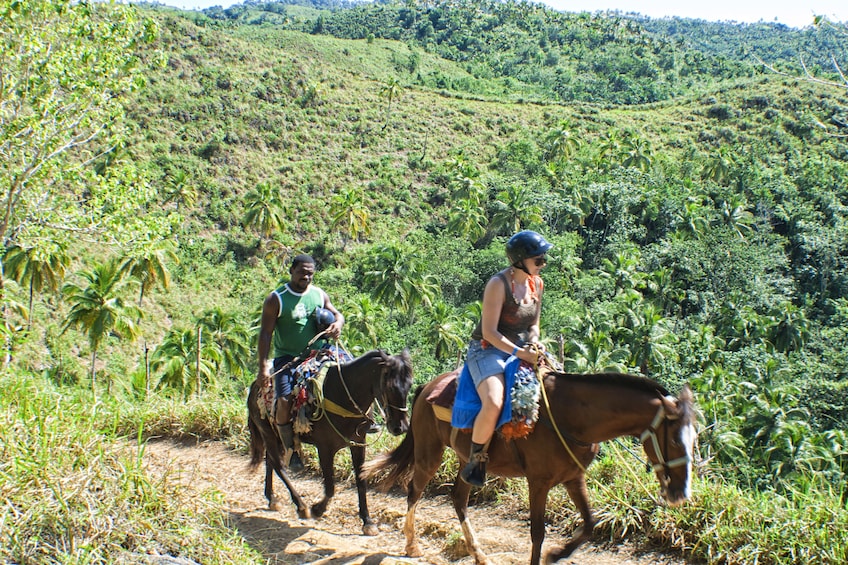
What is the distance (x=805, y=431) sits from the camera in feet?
76.5

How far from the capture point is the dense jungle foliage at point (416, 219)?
10828 mm

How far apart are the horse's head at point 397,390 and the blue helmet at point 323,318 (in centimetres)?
105

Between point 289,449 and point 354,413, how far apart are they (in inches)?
38.7

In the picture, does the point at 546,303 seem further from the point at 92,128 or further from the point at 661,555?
the point at 661,555

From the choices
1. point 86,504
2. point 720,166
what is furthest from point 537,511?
point 720,166

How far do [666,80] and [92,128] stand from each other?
10955 cm

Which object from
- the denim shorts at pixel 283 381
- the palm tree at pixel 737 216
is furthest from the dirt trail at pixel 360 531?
the palm tree at pixel 737 216

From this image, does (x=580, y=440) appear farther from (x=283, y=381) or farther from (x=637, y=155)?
(x=637, y=155)

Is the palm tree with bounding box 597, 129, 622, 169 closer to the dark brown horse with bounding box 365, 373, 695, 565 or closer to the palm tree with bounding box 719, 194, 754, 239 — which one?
the palm tree with bounding box 719, 194, 754, 239

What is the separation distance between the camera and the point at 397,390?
19.8 feet

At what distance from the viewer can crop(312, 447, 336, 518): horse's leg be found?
261 inches

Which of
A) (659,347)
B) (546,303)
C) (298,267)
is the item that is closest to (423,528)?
(298,267)

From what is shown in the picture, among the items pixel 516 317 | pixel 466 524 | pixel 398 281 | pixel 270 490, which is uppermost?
pixel 516 317

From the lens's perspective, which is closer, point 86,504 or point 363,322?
point 86,504
